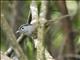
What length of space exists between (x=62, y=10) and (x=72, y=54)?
39cm

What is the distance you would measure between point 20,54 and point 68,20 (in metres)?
1.51

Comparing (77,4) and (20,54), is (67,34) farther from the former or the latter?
(20,54)

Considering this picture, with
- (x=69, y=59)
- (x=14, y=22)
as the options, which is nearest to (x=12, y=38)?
(x=69, y=59)

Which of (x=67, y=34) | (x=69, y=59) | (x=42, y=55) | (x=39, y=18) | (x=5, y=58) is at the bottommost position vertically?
(x=69, y=59)

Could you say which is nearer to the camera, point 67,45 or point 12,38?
point 12,38

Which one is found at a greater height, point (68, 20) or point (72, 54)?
point (68, 20)

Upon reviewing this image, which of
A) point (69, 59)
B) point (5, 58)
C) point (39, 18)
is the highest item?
point (39, 18)

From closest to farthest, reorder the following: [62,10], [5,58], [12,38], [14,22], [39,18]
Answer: [12,38] < [39,18] < [5,58] < [62,10] < [14,22]

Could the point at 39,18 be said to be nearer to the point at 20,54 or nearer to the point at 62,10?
the point at 20,54

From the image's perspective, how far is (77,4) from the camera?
2.85 m

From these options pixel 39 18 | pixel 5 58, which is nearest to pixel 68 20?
pixel 5 58

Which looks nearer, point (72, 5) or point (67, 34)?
point (67, 34)

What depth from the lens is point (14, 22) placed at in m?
2.81

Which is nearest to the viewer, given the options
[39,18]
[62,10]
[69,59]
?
[39,18]
